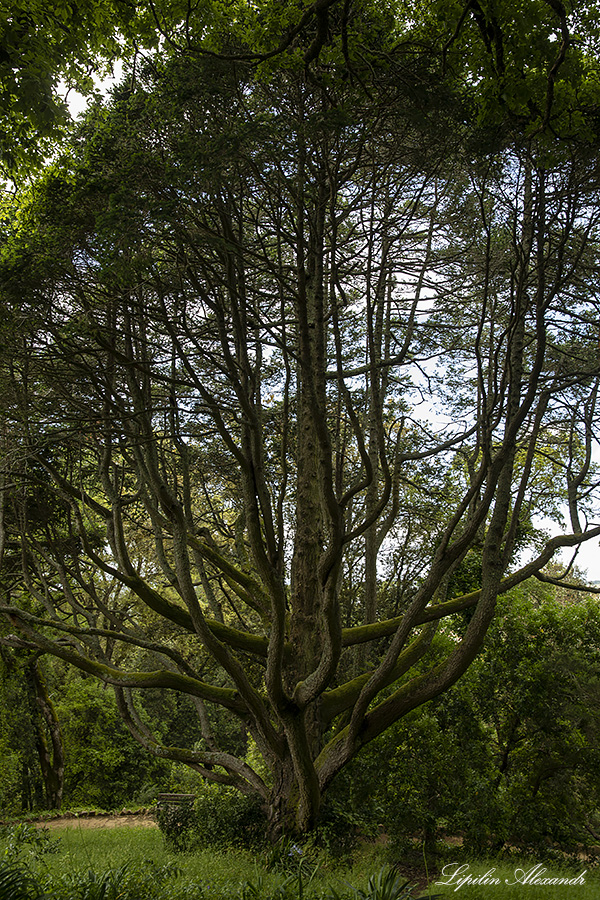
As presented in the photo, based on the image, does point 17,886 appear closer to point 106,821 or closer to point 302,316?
point 302,316

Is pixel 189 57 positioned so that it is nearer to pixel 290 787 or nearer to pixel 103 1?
pixel 103 1

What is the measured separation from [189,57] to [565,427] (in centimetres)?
703

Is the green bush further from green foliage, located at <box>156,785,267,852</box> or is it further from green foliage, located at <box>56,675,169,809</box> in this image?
green foliage, located at <box>56,675,169,809</box>

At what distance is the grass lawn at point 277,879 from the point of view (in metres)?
4.05

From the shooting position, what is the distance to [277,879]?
181 inches

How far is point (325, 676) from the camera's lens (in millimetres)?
5746

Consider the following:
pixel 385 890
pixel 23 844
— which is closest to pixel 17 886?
pixel 23 844

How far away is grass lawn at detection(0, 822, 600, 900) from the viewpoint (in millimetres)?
4055

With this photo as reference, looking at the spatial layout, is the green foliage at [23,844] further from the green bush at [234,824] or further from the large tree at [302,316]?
the green bush at [234,824]

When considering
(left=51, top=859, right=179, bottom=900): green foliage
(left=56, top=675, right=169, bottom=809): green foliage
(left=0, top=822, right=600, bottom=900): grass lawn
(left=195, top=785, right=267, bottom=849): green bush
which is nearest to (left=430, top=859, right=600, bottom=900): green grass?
(left=0, top=822, right=600, bottom=900): grass lawn

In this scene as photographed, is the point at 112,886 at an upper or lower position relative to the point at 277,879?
upper

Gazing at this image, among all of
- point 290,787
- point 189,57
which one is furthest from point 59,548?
point 189,57

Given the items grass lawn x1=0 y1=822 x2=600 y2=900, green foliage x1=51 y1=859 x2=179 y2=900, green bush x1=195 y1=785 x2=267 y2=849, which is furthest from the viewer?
green bush x1=195 y1=785 x2=267 y2=849

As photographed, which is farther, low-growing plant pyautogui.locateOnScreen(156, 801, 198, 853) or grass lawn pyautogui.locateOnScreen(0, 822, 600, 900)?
low-growing plant pyautogui.locateOnScreen(156, 801, 198, 853)
